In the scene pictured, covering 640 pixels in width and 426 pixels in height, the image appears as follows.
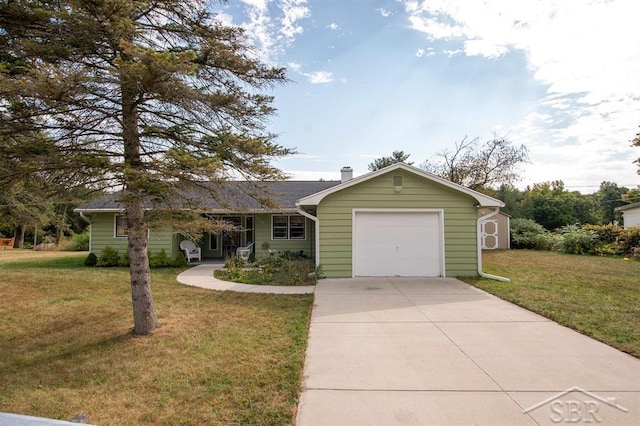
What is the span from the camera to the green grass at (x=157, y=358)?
315 centimetres

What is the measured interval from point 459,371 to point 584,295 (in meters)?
6.12

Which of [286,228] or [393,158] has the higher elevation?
[393,158]

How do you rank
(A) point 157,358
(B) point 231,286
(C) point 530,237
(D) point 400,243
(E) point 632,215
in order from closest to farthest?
(A) point 157,358, (B) point 231,286, (D) point 400,243, (C) point 530,237, (E) point 632,215

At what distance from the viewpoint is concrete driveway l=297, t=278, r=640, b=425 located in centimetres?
305

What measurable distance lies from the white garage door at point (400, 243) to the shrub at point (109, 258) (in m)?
9.93

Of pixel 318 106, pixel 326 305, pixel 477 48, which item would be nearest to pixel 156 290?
pixel 326 305

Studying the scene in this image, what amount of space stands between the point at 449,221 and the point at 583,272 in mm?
5534

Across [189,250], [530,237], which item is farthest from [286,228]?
[530,237]

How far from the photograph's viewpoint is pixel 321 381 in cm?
368

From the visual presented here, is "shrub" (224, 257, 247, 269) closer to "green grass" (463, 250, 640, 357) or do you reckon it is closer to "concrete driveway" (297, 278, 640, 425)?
"concrete driveway" (297, 278, 640, 425)

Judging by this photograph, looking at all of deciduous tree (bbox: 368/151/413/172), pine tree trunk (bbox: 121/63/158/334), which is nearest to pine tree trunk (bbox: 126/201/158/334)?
pine tree trunk (bbox: 121/63/158/334)

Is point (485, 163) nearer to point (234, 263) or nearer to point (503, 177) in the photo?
point (503, 177)

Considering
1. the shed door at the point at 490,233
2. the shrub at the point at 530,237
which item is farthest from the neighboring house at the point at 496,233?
the shrub at the point at 530,237

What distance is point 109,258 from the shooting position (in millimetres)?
13305
